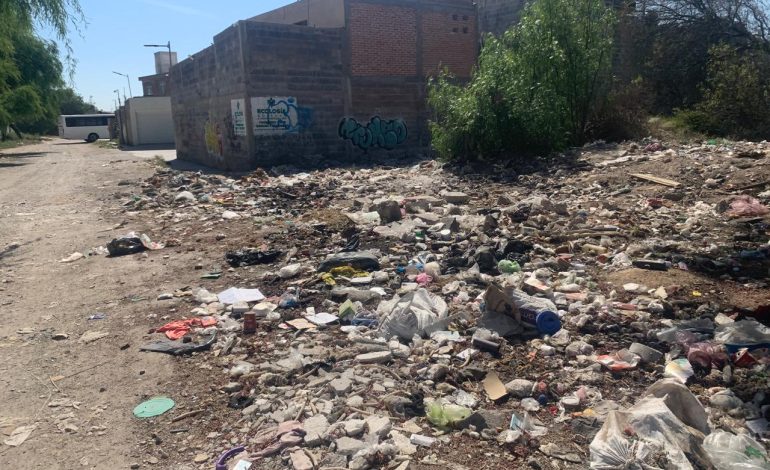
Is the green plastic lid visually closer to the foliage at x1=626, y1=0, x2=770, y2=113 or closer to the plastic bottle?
the plastic bottle

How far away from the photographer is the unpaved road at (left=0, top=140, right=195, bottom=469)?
11.5 ft

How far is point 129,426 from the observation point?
367 centimetres

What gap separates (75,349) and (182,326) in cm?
87

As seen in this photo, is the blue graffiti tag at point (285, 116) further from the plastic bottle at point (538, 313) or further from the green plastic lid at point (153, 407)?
the green plastic lid at point (153, 407)

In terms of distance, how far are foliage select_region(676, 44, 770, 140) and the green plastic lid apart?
17.3 metres

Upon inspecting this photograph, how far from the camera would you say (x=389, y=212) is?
352 inches

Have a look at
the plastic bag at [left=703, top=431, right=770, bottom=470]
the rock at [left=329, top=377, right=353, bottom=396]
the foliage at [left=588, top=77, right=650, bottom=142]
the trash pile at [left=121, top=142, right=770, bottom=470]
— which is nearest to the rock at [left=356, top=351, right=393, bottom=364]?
the trash pile at [left=121, top=142, right=770, bottom=470]

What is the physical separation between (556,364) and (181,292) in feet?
13.4

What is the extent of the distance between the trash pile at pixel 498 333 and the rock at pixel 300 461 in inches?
0.5

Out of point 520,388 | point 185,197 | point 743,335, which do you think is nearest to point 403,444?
point 520,388

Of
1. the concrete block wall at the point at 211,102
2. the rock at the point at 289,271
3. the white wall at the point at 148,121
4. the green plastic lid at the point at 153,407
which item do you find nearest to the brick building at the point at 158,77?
the white wall at the point at 148,121

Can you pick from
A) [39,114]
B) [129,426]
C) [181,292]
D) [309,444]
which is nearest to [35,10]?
[181,292]

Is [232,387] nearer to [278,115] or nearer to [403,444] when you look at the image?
[403,444]

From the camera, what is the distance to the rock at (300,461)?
9.99ft
